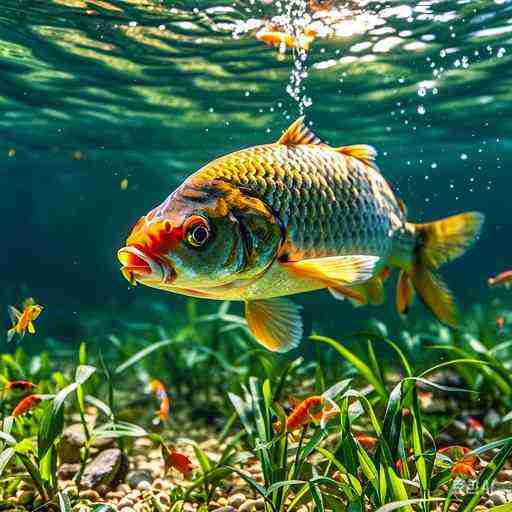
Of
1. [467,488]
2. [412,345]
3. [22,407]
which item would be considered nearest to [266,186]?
[467,488]

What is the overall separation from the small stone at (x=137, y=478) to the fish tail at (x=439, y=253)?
296cm

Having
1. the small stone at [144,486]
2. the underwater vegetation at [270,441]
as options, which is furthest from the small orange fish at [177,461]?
the small stone at [144,486]

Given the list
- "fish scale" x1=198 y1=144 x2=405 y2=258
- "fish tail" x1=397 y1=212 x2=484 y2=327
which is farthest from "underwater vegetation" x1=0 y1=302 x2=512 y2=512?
"fish scale" x1=198 y1=144 x2=405 y2=258

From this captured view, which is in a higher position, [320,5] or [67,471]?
[320,5]

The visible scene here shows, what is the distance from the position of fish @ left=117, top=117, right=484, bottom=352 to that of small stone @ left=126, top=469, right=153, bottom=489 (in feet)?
7.82

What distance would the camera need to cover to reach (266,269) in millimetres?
2975

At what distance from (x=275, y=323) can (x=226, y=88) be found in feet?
42.5

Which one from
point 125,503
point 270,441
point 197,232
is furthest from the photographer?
point 125,503

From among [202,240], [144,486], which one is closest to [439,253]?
[202,240]

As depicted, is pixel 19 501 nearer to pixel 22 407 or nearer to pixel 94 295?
pixel 22 407

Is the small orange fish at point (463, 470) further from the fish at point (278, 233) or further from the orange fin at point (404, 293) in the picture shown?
the orange fin at point (404, 293)

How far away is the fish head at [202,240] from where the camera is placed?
8.42 feet

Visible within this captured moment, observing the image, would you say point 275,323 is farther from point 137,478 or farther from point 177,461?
point 137,478

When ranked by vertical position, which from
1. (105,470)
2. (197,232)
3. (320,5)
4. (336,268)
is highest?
(320,5)
